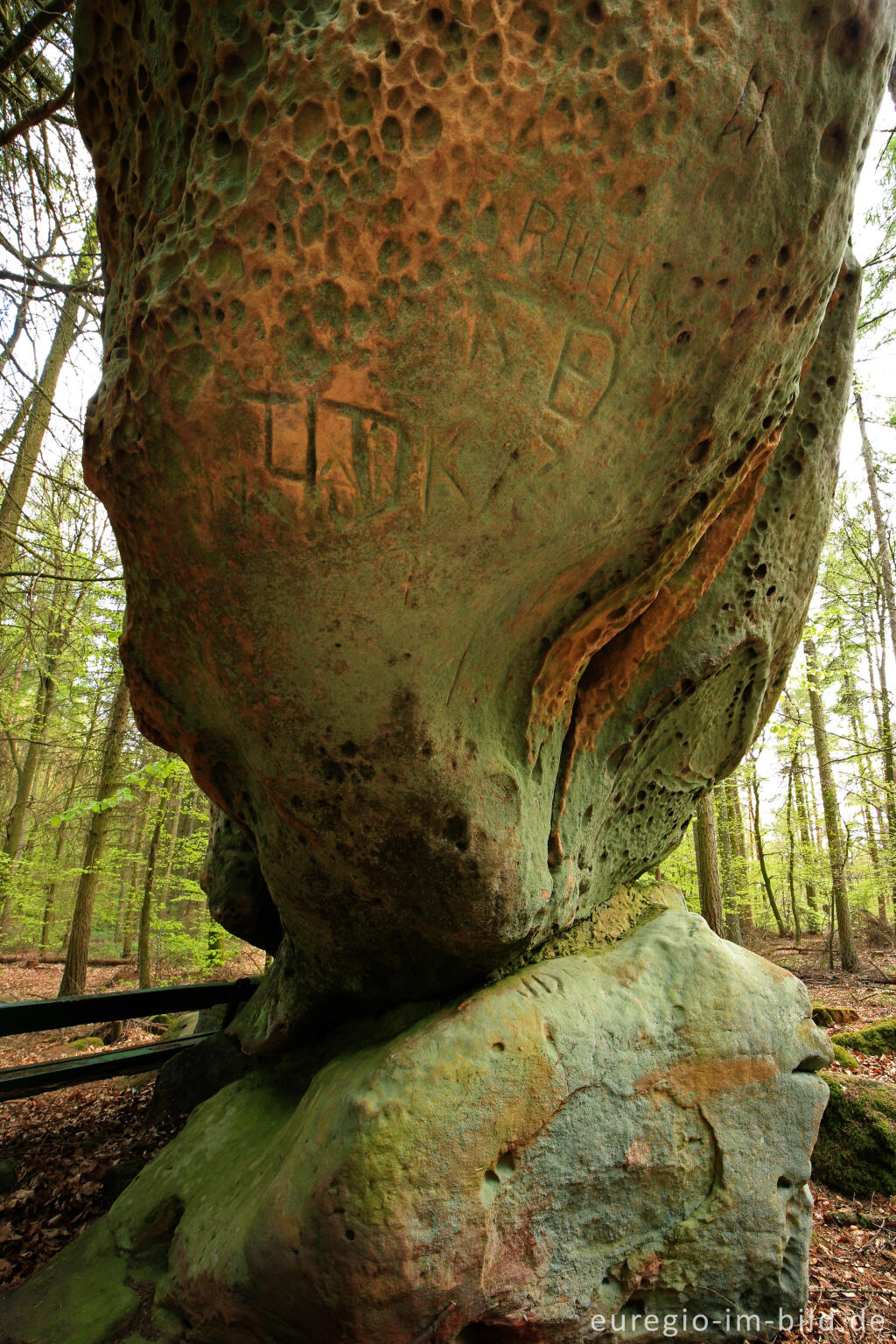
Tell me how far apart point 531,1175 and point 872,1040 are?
4758 millimetres

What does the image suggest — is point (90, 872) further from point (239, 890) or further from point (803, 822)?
point (803, 822)

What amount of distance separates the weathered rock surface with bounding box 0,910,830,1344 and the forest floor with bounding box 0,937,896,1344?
0.41 m

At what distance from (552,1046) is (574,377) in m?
2.33

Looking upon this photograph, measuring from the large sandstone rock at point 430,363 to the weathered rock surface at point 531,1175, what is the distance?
464mm

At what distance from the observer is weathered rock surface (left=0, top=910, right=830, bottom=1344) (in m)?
2.17

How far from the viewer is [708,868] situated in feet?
29.1

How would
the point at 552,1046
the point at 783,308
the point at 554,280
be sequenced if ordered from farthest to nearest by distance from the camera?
the point at 552,1046
the point at 783,308
the point at 554,280

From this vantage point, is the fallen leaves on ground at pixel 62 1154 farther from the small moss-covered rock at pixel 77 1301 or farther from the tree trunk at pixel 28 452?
the tree trunk at pixel 28 452

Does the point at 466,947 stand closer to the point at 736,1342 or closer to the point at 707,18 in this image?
the point at 736,1342

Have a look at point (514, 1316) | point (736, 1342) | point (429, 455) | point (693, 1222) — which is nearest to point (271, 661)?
point (429, 455)

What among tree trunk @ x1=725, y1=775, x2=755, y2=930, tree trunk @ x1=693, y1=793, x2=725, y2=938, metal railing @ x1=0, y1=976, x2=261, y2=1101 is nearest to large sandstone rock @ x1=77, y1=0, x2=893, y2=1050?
metal railing @ x1=0, y1=976, x2=261, y2=1101

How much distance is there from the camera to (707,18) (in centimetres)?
180

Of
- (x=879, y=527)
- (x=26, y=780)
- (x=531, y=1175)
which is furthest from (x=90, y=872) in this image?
(x=879, y=527)

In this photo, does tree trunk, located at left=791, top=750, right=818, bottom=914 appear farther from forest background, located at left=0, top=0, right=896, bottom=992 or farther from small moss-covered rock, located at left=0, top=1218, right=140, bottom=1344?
small moss-covered rock, located at left=0, top=1218, right=140, bottom=1344
